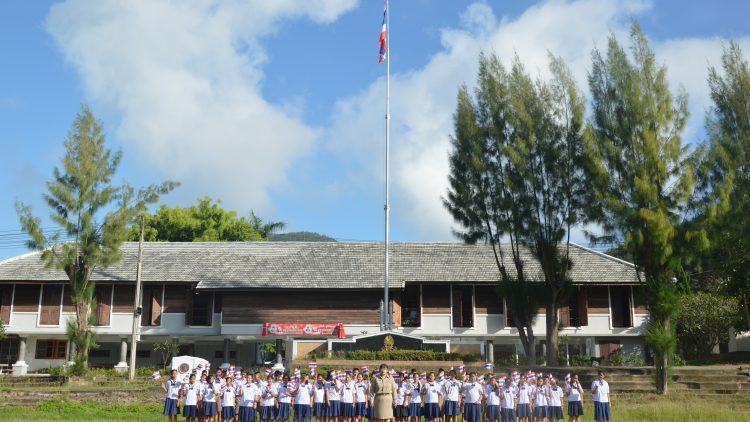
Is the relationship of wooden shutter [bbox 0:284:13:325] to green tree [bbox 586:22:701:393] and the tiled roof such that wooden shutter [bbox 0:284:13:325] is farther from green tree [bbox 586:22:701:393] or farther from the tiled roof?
green tree [bbox 586:22:701:393]

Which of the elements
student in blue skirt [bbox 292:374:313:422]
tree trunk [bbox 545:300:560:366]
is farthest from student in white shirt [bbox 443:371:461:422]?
tree trunk [bbox 545:300:560:366]

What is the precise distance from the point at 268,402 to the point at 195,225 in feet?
107

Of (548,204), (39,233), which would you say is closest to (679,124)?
(548,204)

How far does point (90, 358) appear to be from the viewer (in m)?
38.8

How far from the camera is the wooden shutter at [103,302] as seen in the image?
36.1 m

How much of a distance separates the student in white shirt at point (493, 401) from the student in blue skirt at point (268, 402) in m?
5.71

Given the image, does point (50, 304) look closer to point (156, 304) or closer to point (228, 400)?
point (156, 304)

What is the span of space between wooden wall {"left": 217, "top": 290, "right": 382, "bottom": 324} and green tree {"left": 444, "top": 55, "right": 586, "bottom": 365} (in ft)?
26.5

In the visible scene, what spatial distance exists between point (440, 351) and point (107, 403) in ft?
41.1

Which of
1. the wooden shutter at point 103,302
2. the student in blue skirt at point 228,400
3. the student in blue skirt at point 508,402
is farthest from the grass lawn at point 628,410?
the wooden shutter at point 103,302

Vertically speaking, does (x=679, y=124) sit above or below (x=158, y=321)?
above

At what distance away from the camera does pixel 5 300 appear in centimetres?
3641

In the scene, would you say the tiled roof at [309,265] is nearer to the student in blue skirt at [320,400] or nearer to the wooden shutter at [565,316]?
the wooden shutter at [565,316]

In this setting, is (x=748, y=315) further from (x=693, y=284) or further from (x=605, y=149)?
(x=693, y=284)
